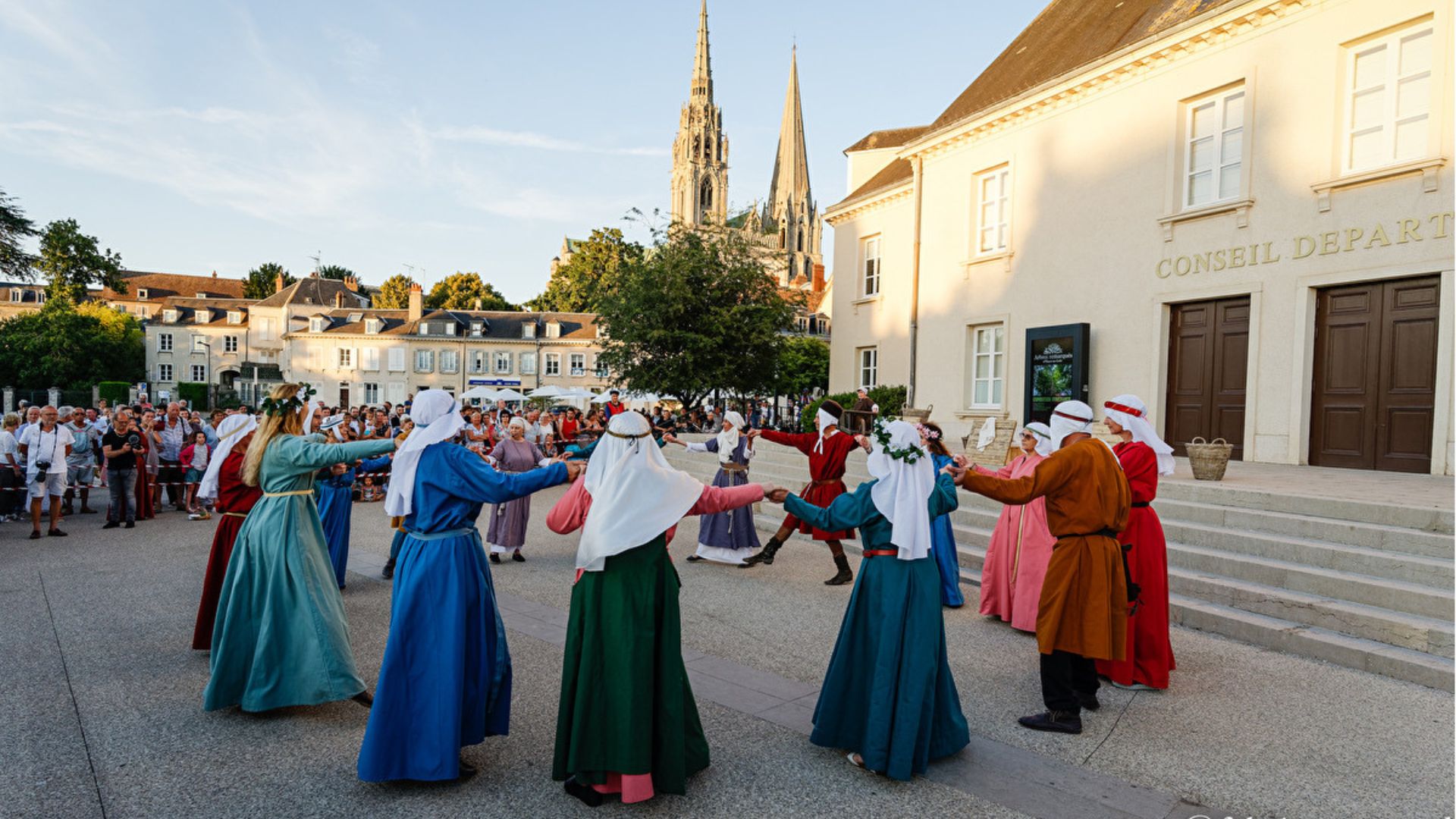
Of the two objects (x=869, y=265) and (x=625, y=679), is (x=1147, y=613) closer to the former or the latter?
(x=625, y=679)

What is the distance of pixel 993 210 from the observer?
17.2m

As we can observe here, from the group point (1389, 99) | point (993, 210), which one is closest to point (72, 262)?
point (993, 210)

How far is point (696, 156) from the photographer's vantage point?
293ft

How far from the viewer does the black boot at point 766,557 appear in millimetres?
9781

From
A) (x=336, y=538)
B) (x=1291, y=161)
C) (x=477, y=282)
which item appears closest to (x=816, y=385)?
(x=477, y=282)

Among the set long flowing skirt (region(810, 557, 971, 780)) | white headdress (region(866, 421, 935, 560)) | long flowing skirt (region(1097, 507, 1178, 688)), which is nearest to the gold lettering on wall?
long flowing skirt (region(1097, 507, 1178, 688))

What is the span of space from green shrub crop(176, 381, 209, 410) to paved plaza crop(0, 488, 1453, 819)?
2332 inches

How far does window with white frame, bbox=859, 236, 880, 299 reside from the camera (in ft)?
69.9

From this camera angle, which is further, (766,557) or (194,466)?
(194,466)

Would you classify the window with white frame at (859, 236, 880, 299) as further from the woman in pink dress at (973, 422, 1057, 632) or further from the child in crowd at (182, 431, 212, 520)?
the child in crowd at (182, 431, 212, 520)

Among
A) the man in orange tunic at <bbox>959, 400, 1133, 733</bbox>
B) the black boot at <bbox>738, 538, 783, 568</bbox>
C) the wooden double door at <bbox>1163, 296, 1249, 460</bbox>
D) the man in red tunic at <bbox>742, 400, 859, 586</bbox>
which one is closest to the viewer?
the man in orange tunic at <bbox>959, 400, 1133, 733</bbox>

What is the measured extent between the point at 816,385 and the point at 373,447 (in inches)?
1805

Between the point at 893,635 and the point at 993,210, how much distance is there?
15.0 meters

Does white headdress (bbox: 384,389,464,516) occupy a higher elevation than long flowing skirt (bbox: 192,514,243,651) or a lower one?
higher
